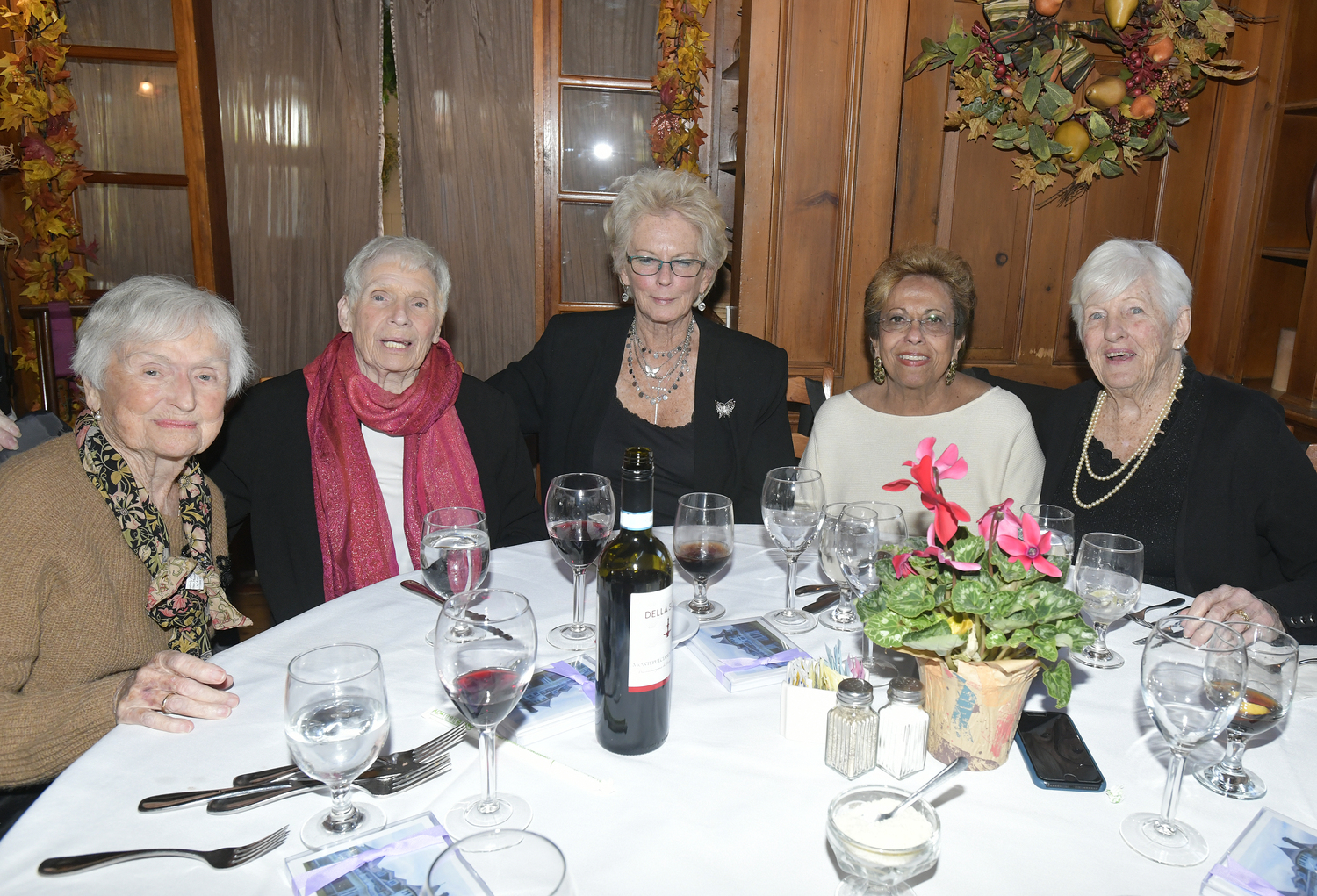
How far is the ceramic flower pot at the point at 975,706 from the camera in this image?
966 mm

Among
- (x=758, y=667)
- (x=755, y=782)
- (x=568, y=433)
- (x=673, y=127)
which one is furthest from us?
(x=673, y=127)

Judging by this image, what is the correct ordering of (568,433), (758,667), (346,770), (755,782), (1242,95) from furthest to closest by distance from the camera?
(1242,95) → (568,433) → (758,667) → (755,782) → (346,770)

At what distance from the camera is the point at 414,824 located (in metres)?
0.90

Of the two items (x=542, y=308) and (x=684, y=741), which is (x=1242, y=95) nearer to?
(x=542, y=308)

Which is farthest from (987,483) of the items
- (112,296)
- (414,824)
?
(112,296)

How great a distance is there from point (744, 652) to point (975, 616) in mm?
391

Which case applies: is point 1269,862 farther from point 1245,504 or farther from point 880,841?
point 1245,504

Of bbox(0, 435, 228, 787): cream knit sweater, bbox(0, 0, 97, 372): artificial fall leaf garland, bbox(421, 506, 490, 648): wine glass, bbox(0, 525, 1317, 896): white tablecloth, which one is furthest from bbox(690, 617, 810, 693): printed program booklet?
bbox(0, 0, 97, 372): artificial fall leaf garland

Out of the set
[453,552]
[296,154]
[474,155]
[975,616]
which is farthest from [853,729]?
[296,154]

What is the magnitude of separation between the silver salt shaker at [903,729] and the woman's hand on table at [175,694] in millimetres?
811

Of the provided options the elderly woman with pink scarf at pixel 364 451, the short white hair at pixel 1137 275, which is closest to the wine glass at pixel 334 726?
the elderly woman with pink scarf at pixel 364 451

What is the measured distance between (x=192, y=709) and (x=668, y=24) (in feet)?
10.6

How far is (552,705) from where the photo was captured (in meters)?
1.11

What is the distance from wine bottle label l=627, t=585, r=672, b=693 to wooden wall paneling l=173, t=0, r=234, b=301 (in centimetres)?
332
